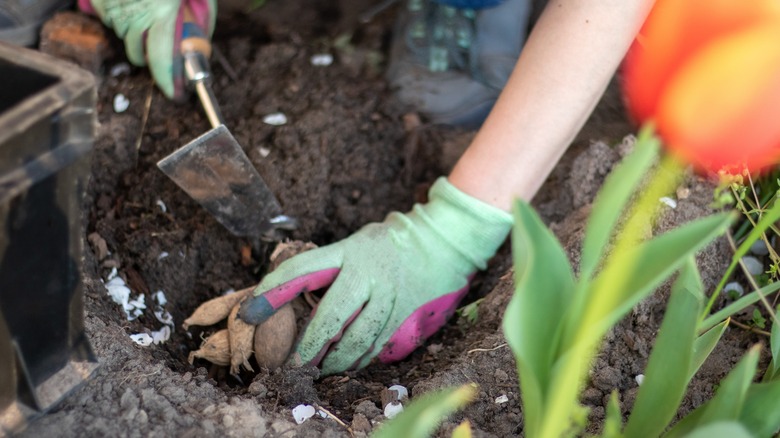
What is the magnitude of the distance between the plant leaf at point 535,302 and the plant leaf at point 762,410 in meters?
0.24

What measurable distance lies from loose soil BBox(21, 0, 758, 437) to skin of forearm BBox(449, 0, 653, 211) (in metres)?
0.12

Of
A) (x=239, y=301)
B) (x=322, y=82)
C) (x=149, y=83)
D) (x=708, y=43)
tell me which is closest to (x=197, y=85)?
(x=149, y=83)

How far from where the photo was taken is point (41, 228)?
722mm

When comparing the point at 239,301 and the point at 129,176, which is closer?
the point at 239,301

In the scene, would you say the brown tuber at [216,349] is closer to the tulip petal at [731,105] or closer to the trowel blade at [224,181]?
the trowel blade at [224,181]

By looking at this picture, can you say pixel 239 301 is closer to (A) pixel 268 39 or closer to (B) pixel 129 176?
(B) pixel 129 176

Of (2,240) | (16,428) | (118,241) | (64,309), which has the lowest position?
(118,241)

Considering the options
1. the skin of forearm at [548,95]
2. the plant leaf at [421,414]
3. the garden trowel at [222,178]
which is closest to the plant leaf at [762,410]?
the plant leaf at [421,414]

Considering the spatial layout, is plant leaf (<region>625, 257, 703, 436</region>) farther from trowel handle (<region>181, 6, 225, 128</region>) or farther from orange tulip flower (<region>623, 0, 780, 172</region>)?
trowel handle (<region>181, 6, 225, 128</region>)

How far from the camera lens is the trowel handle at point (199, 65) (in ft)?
4.40

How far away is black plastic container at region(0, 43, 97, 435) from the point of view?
0.64 m

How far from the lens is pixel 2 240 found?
69 cm

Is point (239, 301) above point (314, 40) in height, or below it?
below

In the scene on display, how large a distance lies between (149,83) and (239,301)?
0.58 meters
